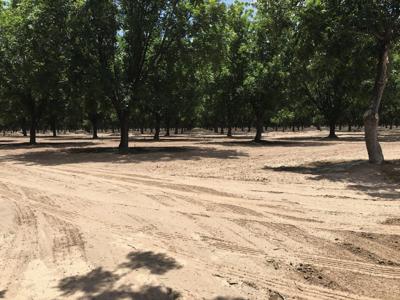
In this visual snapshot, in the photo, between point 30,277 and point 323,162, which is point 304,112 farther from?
point 30,277

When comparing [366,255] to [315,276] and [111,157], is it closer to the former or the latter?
[315,276]

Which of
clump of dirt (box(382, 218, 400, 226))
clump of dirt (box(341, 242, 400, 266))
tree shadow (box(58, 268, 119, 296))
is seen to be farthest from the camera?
clump of dirt (box(382, 218, 400, 226))

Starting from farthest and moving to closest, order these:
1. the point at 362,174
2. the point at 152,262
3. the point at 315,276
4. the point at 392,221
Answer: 1. the point at 362,174
2. the point at 392,221
3. the point at 152,262
4. the point at 315,276

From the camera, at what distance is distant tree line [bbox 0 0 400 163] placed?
15.2 meters

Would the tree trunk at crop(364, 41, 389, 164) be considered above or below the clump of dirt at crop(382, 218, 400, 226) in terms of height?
above

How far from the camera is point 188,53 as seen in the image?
82.5 feet

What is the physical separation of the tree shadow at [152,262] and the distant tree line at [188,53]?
11.7 metres

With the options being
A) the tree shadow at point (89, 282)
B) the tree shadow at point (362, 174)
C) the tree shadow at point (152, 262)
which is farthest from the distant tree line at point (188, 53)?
the tree shadow at point (89, 282)

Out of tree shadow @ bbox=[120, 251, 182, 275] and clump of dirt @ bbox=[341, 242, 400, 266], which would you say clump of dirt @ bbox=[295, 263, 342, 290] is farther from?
tree shadow @ bbox=[120, 251, 182, 275]

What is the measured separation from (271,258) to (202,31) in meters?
20.9

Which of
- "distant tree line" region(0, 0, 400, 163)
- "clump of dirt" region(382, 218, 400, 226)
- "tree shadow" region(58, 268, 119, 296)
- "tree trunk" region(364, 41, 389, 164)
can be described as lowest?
"tree shadow" region(58, 268, 119, 296)

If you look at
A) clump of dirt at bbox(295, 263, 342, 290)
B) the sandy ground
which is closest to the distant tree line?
the sandy ground

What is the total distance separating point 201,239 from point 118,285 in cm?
204

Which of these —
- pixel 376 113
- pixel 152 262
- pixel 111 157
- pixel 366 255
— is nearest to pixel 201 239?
pixel 152 262
